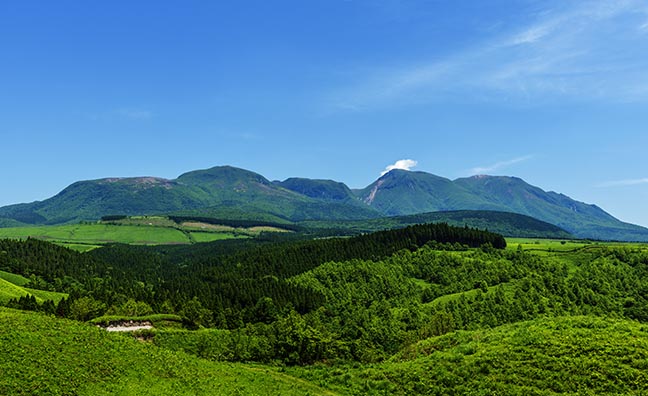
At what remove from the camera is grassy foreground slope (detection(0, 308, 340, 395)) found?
43.1 meters

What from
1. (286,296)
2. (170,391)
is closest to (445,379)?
(170,391)

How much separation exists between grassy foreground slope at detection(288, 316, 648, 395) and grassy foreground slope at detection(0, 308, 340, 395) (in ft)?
32.8

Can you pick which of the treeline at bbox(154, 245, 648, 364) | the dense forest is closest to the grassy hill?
the dense forest

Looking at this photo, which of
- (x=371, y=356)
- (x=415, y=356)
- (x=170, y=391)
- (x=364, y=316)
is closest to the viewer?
(x=170, y=391)

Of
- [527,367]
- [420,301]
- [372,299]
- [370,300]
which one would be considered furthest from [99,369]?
[420,301]

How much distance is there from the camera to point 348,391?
5928 centimetres

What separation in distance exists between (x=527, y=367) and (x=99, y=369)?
53497 millimetres

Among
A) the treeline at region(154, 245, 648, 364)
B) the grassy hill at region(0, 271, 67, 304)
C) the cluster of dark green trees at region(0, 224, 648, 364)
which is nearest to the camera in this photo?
the treeline at region(154, 245, 648, 364)

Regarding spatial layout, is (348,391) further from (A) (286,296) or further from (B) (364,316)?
(A) (286,296)

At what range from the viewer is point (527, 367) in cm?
5662

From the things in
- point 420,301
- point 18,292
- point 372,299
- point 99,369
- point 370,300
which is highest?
point 99,369

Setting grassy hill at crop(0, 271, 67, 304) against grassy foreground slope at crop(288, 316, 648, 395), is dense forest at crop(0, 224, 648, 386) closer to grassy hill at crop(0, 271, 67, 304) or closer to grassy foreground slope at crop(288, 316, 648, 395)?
grassy hill at crop(0, 271, 67, 304)

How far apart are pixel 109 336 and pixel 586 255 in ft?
600

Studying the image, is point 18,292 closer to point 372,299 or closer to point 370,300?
point 370,300
